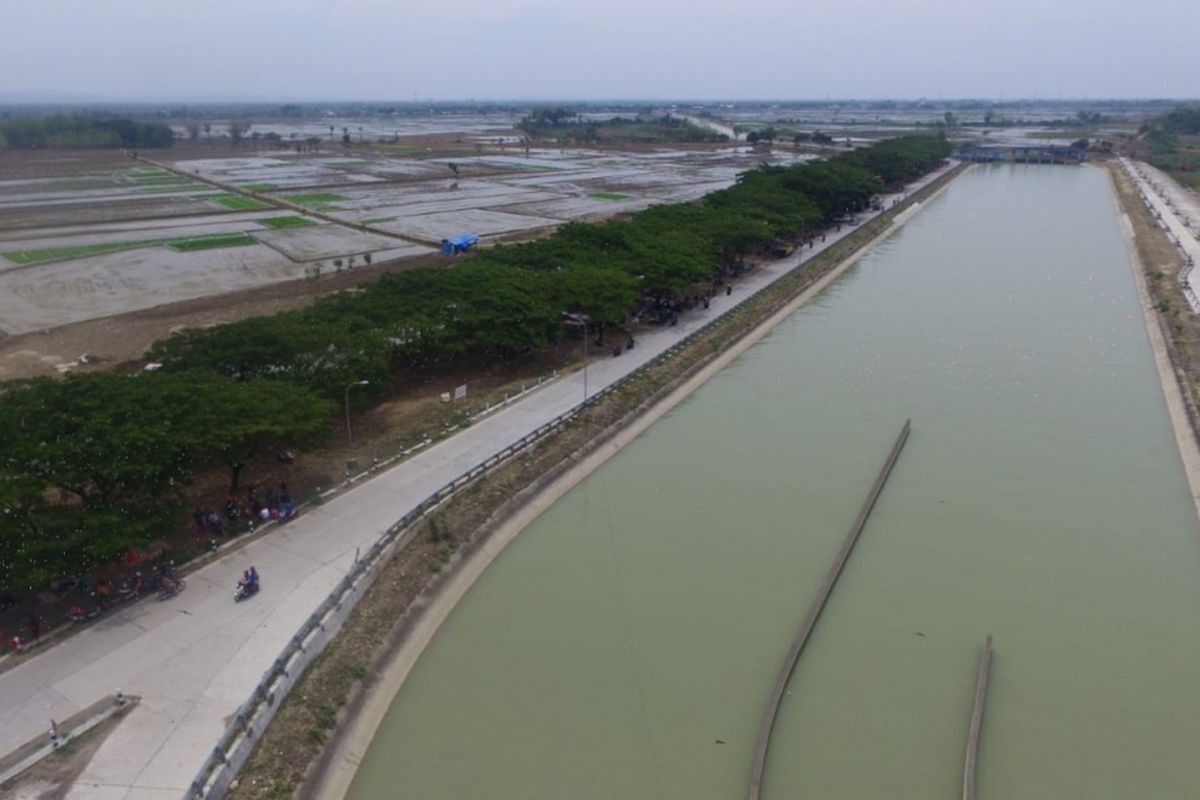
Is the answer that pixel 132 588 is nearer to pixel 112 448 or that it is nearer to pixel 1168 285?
pixel 112 448

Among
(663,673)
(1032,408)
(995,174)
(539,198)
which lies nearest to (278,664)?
(663,673)

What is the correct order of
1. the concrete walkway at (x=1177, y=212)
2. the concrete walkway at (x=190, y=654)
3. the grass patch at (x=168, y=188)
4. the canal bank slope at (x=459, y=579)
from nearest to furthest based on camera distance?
the concrete walkway at (x=190, y=654)
the canal bank slope at (x=459, y=579)
the concrete walkway at (x=1177, y=212)
the grass patch at (x=168, y=188)

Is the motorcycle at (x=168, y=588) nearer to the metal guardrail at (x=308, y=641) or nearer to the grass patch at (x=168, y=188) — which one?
the metal guardrail at (x=308, y=641)

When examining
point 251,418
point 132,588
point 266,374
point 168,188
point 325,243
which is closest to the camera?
point 132,588

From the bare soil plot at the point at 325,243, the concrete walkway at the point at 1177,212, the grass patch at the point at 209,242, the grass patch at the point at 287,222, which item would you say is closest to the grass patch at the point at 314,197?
the grass patch at the point at 287,222

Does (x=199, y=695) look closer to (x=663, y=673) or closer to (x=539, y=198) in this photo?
(x=663, y=673)

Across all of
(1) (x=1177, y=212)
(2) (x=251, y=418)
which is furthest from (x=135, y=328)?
(1) (x=1177, y=212)
